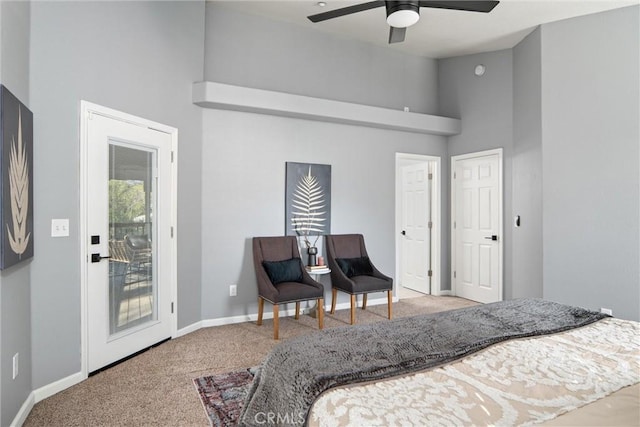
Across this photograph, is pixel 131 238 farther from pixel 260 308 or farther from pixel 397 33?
pixel 397 33

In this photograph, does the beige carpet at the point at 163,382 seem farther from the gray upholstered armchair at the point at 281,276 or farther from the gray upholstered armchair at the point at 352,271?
the gray upholstered armchair at the point at 352,271

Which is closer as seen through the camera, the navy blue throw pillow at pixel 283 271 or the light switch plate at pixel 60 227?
the light switch plate at pixel 60 227

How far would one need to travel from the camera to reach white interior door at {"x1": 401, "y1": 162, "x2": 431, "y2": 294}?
5543 mm

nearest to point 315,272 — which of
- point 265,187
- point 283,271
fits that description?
point 283,271

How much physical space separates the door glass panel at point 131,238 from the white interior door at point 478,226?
12.8 feet

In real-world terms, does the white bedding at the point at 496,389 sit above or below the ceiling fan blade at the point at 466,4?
below

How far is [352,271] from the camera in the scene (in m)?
4.29

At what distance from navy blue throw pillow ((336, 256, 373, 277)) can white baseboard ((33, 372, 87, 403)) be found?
2.56 meters

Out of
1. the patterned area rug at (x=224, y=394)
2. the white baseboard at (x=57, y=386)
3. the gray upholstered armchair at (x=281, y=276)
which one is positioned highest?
the gray upholstered armchair at (x=281, y=276)

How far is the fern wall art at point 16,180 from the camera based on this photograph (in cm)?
186

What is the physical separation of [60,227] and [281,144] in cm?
236

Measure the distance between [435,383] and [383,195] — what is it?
3782 mm

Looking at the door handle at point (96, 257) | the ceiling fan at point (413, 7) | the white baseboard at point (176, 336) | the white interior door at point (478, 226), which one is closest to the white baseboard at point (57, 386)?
the white baseboard at point (176, 336)

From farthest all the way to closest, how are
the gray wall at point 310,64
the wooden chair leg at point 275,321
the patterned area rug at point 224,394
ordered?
the gray wall at point 310,64 → the wooden chair leg at point 275,321 → the patterned area rug at point 224,394
